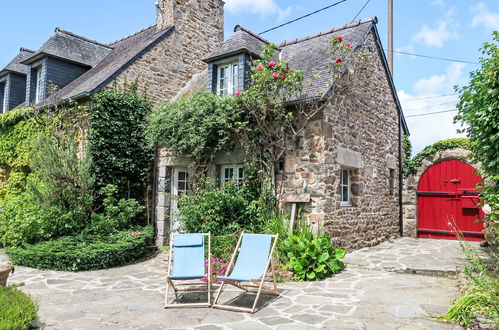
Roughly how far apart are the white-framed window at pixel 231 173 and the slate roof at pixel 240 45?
266cm

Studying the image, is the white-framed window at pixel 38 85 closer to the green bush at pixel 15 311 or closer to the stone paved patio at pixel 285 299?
the stone paved patio at pixel 285 299

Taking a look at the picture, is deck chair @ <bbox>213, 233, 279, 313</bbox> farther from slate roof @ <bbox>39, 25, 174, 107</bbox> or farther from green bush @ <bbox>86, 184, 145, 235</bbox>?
slate roof @ <bbox>39, 25, 174, 107</bbox>

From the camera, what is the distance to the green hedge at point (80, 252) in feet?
22.6

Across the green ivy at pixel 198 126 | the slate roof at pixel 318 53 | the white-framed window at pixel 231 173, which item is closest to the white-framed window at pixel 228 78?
the green ivy at pixel 198 126

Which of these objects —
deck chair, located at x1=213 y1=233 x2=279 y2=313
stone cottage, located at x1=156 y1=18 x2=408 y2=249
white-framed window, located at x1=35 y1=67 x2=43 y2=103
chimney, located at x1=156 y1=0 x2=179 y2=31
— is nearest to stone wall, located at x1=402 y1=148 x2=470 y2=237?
stone cottage, located at x1=156 y1=18 x2=408 y2=249

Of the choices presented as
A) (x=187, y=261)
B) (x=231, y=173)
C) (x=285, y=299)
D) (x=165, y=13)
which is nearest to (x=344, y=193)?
(x=231, y=173)

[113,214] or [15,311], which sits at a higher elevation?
[113,214]

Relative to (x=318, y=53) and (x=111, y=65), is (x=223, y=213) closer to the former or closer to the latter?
(x=318, y=53)

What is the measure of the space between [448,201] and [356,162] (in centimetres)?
423

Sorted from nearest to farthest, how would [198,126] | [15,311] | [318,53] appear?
[15,311], [198,126], [318,53]

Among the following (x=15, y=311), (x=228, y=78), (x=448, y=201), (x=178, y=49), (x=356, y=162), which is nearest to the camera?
(x=15, y=311)

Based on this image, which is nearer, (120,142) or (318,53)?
(318,53)

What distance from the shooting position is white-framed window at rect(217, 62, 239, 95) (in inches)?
339

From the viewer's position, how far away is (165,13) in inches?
452
